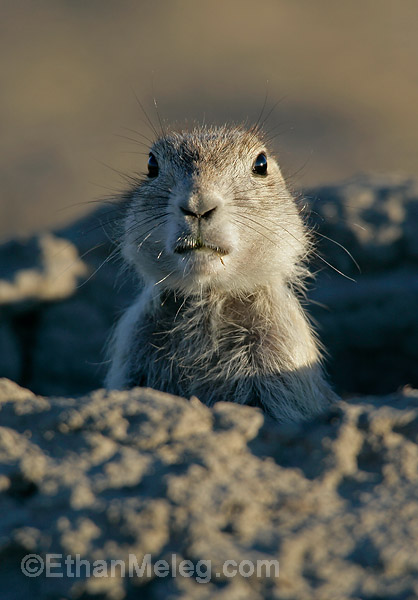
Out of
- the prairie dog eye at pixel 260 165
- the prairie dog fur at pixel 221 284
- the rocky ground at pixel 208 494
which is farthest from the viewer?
the prairie dog eye at pixel 260 165

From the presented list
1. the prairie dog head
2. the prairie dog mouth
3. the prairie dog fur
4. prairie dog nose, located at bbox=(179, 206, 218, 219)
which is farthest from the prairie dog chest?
prairie dog nose, located at bbox=(179, 206, 218, 219)

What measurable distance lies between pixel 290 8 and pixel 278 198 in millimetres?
13697

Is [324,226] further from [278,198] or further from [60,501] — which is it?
[60,501]

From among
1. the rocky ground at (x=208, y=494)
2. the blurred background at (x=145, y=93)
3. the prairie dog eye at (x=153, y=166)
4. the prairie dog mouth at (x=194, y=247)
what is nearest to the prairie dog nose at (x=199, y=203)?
the prairie dog mouth at (x=194, y=247)

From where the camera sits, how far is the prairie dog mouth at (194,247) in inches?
158

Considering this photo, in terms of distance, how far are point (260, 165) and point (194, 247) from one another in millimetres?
1005

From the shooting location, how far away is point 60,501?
273 cm

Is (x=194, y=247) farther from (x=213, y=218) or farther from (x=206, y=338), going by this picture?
(x=206, y=338)

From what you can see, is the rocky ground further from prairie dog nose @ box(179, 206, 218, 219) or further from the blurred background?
the blurred background

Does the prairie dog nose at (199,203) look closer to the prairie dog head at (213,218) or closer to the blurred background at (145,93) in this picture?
the prairie dog head at (213,218)

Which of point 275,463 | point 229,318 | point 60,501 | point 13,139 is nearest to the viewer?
point 60,501

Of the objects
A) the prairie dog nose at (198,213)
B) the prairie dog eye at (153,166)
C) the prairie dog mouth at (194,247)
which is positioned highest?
the prairie dog eye at (153,166)

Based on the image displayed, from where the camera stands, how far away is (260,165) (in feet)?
15.7

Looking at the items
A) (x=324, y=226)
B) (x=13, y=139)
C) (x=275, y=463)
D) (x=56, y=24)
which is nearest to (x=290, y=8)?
(x=56, y=24)
